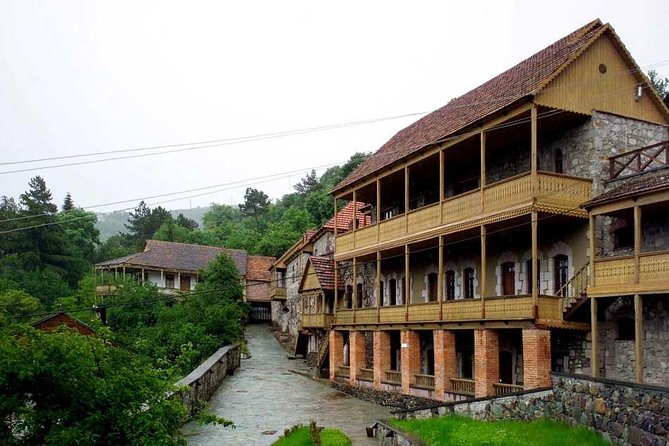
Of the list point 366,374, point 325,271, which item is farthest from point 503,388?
point 325,271

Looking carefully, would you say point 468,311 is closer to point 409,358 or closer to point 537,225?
point 537,225

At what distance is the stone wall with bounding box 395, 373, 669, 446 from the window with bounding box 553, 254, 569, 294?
23.1 ft

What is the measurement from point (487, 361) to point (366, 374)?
9.78m

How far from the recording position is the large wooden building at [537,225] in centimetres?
1825

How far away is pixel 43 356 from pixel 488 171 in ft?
64.9

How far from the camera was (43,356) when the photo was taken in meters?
8.12

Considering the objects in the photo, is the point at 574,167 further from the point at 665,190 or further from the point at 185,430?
the point at 185,430

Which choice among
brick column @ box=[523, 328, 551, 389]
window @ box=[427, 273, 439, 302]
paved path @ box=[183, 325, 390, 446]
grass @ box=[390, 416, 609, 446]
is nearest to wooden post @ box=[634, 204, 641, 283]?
brick column @ box=[523, 328, 551, 389]

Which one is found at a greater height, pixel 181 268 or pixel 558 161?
pixel 558 161

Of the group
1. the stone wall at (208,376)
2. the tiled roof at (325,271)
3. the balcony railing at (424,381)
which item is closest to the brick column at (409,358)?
the balcony railing at (424,381)

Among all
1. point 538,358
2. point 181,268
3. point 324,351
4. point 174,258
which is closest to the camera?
point 538,358

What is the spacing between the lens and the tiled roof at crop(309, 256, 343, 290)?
121 feet

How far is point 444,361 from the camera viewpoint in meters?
23.0

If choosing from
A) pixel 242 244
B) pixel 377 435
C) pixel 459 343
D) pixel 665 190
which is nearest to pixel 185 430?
pixel 377 435
